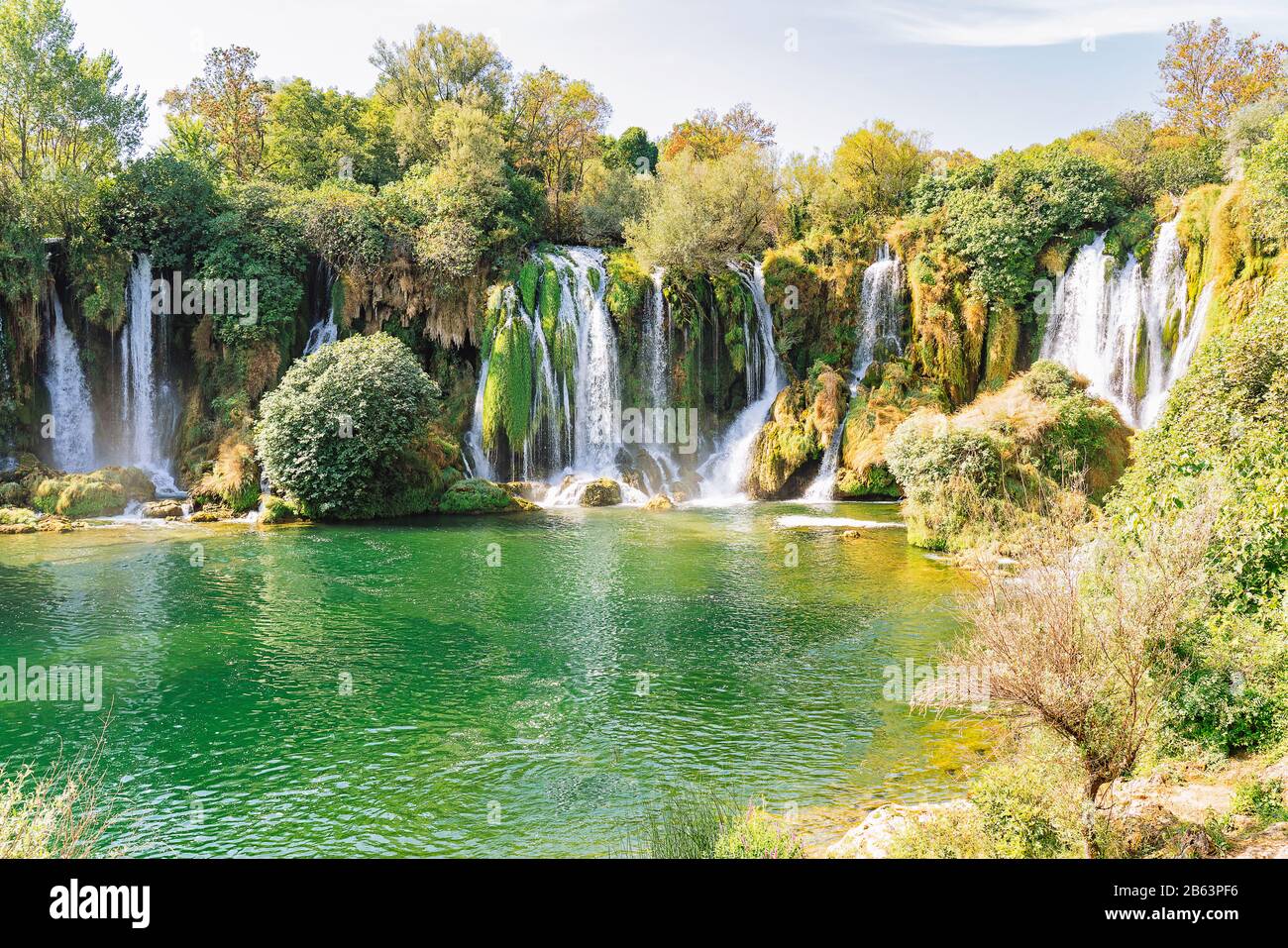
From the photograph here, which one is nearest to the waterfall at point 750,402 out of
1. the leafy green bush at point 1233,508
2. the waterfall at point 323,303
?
the waterfall at point 323,303

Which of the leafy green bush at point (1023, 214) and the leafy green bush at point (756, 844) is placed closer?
the leafy green bush at point (756, 844)

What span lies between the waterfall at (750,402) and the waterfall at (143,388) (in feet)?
70.5

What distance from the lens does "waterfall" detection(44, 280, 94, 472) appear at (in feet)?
109

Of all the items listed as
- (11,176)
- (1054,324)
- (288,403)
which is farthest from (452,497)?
(1054,324)

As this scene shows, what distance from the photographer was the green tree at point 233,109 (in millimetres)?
46281

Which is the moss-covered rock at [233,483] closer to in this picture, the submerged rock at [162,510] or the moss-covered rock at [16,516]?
the submerged rock at [162,510]

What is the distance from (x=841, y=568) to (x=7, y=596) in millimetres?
18708

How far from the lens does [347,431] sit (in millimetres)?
28922

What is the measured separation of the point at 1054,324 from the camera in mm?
34656

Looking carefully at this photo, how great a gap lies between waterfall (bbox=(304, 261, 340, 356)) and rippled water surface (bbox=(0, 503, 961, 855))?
14124mm

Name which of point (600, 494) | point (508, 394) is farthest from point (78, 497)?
point (600, 494)

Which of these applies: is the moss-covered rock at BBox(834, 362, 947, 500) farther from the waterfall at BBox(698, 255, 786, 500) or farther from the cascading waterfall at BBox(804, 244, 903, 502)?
the waterfall at BBox(698, 255, 786, 500)

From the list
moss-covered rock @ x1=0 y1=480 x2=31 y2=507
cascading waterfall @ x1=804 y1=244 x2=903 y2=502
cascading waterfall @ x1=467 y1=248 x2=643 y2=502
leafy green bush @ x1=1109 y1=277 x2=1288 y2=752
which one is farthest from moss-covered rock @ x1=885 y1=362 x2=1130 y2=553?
moss-covered rock @ x1=0 y1=480 x2=31 y2=507
